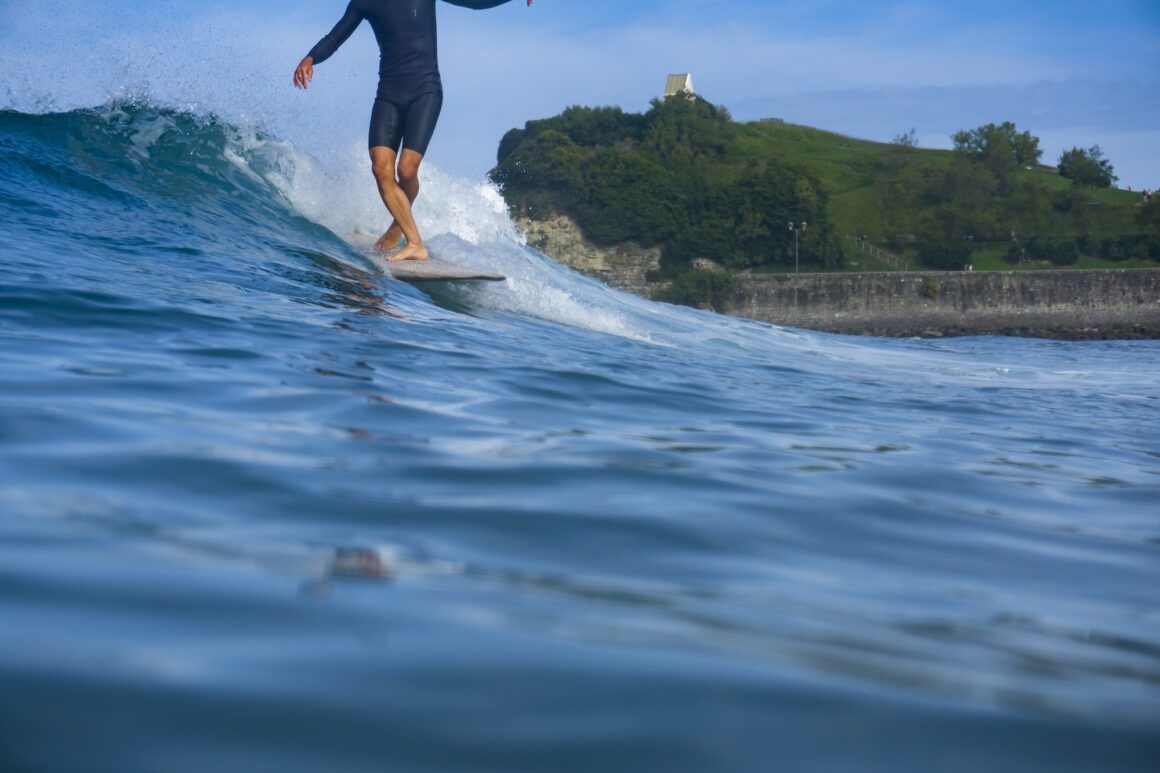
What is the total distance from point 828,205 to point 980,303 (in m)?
19.0

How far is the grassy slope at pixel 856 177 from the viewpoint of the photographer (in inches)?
1918

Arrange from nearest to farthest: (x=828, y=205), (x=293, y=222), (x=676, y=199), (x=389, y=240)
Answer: (x=389, y=240) → (x=293, y=222) → (x=676, y=199) → (x=828, y=205)

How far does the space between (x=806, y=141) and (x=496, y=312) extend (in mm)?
73616

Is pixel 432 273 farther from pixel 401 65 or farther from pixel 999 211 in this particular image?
pixel 999 211

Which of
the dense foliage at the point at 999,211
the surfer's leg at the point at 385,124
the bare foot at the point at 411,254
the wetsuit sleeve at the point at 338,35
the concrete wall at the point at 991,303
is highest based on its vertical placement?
the dense foliage at the point at 999,211

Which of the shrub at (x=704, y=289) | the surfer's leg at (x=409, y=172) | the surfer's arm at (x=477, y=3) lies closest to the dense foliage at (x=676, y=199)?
the shrub at (x=704, y=289)

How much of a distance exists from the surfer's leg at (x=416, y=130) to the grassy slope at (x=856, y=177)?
44.4 metres

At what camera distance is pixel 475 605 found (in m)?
1.21

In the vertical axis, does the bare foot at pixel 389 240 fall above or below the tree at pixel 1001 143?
below

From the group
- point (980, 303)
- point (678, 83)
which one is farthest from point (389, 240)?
point (678, 83)

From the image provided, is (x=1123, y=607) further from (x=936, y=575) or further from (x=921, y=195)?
(x=921, y=195)

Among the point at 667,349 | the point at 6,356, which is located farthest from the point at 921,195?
the point at 6,356

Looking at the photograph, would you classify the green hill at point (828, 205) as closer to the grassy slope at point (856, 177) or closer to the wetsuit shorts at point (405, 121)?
the grassy slope at point (856, 177)

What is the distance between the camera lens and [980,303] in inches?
1368
